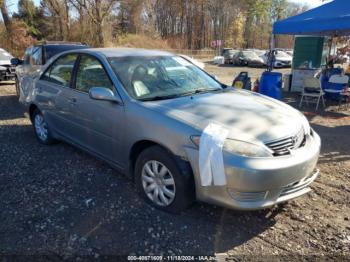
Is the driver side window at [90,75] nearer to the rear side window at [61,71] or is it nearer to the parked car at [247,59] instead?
the rear side window at [61,71]

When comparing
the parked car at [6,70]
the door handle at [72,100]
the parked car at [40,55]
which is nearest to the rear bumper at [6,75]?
the parked car at [6,70]

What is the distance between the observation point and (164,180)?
3.36 meters

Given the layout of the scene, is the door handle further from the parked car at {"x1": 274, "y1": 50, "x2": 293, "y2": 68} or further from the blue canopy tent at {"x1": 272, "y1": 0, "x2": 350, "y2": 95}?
the parked car at {"x1": 274, "y1": 50, "x2": 293, "y2": 68}

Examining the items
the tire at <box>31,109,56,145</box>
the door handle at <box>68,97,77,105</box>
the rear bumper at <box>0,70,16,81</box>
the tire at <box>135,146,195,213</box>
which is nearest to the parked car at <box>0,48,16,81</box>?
the rear bumper at <box>0,70,16,81</box>

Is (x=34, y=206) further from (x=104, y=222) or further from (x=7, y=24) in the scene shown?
(x=7, y=24)

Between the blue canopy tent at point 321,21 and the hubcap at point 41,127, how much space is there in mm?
6560

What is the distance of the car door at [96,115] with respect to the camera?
3.79 m

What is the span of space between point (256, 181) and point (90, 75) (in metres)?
2.58

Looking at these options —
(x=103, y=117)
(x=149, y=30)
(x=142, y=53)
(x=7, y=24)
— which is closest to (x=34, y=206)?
(x=103, y=117)

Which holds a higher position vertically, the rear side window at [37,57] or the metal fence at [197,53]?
the rear side window at [37,57]

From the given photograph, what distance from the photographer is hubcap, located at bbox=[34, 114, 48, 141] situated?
5.50m

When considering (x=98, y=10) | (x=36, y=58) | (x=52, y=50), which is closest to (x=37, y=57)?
(x=36, y=58)

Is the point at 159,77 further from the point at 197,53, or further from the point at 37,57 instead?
the point at 197,53

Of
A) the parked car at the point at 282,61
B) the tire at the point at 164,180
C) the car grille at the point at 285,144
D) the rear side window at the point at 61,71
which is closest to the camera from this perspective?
the car grille at the point at 285,144
